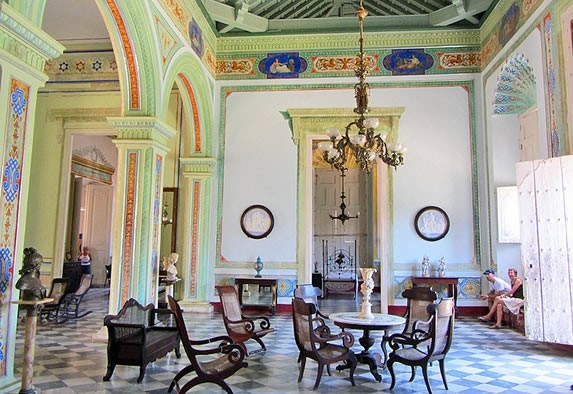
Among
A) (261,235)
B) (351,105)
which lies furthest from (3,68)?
(351,105)

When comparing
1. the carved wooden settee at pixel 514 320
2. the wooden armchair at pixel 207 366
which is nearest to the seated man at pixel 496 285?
the carved wooden settee at pixel 514 320

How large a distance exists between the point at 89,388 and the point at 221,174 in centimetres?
631

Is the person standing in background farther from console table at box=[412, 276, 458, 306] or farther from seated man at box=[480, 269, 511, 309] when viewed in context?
seated man at box=[480, 269, 511, 309]

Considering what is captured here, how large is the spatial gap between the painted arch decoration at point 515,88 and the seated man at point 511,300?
3.30 metres

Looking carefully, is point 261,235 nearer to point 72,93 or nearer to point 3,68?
point 72,93

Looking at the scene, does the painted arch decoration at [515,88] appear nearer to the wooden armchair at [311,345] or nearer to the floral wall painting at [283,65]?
the floral wall painting at [283,65]

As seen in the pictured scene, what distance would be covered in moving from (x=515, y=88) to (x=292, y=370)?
279 inches

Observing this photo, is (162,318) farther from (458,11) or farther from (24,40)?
(458,11)

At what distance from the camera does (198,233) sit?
10023mm

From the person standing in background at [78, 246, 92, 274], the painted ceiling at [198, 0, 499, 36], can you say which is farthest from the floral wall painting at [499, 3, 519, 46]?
the person standing in background at [78, 246, 92, 274]

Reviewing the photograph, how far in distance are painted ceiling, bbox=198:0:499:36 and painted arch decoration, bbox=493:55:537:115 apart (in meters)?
1.64

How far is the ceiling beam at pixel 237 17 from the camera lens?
31.7ft

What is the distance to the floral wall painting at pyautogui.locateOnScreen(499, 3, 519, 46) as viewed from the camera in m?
8.19

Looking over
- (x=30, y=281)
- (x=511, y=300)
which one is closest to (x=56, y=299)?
(x=30, y=281)
